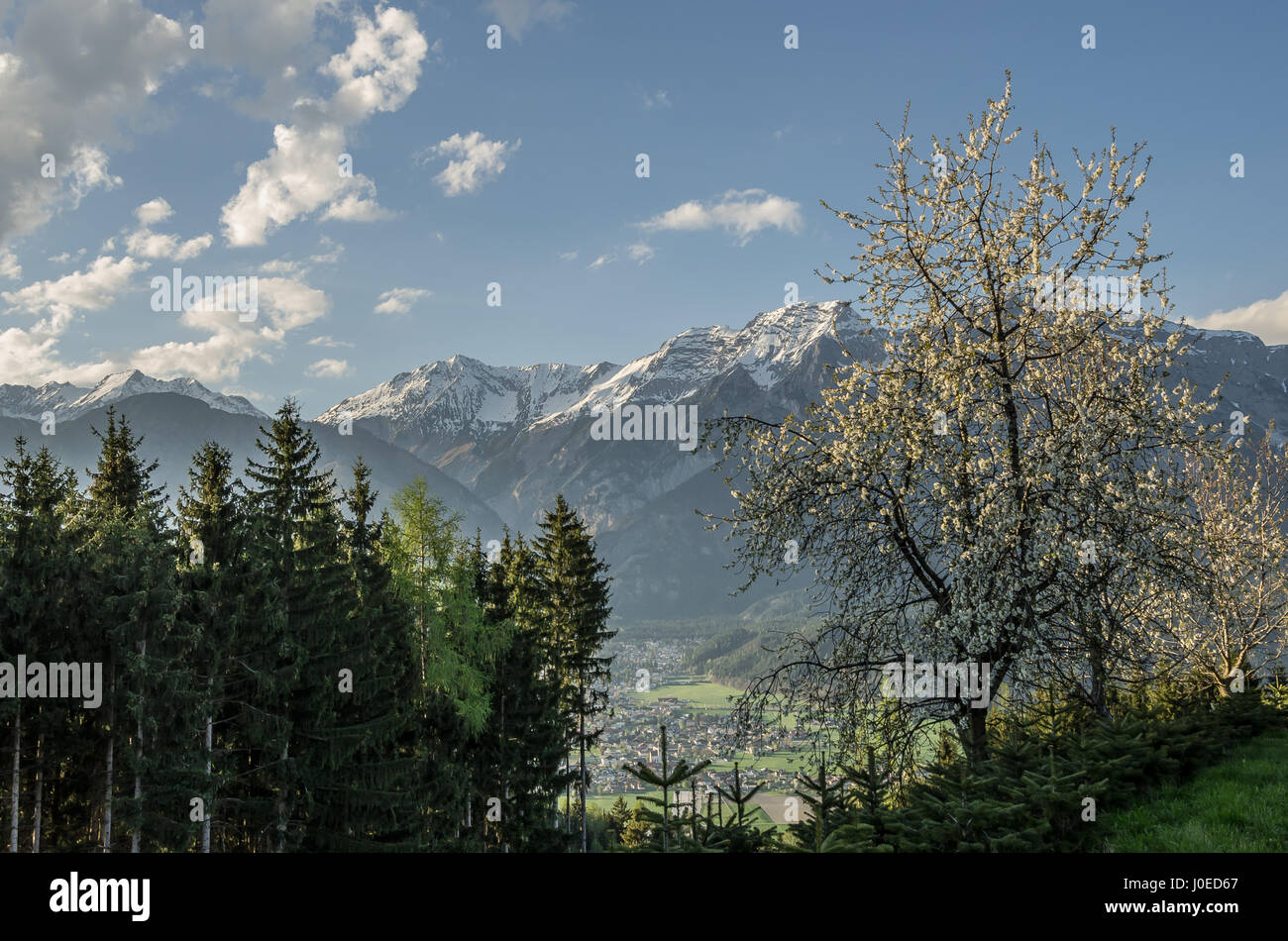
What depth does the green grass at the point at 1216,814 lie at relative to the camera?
7.58 m

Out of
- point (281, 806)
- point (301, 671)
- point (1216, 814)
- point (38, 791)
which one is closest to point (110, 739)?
point (38, 791)

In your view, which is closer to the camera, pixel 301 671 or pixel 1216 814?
pixel 1216 814

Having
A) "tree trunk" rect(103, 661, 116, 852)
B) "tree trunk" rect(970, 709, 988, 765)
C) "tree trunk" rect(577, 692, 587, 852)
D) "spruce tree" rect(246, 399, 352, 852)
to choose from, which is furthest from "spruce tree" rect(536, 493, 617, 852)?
"tree trunk" rect(970, 709, 988, 765)

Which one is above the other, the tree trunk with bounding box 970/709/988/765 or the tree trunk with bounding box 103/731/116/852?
the tree trunk with bounding box 970/709/988/765

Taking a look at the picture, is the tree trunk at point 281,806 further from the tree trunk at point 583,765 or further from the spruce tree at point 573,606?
the tree trunk at point 583,765

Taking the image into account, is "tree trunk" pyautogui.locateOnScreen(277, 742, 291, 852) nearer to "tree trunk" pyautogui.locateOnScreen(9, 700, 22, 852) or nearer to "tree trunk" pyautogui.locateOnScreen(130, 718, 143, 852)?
"tree trunk" pyautogui.locateOnScreen(130, 718, 143, 852)

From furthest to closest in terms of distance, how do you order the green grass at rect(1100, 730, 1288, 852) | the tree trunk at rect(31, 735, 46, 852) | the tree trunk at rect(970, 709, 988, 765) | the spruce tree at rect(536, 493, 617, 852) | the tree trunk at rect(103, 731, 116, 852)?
the spruce tree at rect(536, 493, 617, 852) → the tree trunk at rect(31, 735, 46, 852) → the tree trunk at rect(103, 731, 116, 852) → the tree trunk at rect(970, 709, 988, 765) → the green grass at rect(1100, 730, 1288, 852)

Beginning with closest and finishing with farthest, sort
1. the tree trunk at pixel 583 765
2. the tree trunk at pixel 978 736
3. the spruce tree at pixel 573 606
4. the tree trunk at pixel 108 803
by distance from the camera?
the tree trunk at pixel 978 736 → the tree trunk at pixel 108 803 → the spruce tree at pixel 573 606 → the tree trunk at pixel 583 765

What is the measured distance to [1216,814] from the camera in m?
8.41

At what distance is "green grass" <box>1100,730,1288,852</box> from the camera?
7.58 metres

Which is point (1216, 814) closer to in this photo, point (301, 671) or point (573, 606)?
point (301, 671)

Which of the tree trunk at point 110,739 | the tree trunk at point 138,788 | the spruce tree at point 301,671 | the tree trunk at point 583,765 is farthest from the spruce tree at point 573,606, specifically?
the tree trunk at point 110,739
